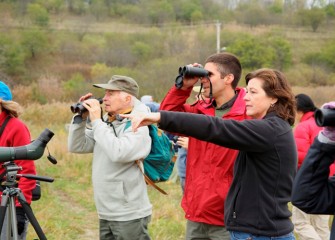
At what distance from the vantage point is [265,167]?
106 inches

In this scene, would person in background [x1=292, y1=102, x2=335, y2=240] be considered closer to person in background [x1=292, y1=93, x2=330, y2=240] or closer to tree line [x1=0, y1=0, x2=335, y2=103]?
person in background [x1=292, y1=93, x2=330, y2=240]

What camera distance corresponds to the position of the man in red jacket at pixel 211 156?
3.13 metres

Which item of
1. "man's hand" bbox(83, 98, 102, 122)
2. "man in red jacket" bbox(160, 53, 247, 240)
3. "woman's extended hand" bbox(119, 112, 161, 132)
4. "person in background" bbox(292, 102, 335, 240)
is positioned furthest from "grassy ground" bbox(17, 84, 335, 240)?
"person in background" bbox(292, 102, 335, 240)

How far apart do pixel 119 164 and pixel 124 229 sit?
41 cm

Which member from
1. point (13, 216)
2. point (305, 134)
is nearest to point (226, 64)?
point (13, 216)

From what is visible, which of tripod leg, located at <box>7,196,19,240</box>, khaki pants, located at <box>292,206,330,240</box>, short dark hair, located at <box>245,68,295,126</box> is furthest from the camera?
khaki pants, located at <box>292,206,330,240</box>

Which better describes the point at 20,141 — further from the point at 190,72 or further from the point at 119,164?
the point at 190,72

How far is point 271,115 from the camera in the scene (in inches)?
108

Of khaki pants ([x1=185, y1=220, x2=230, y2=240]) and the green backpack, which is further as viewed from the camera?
the green backpack

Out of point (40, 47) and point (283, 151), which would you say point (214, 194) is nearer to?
point (283, 151)

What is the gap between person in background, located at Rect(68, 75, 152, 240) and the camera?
11.2 ft

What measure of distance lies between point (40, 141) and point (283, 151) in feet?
4.64

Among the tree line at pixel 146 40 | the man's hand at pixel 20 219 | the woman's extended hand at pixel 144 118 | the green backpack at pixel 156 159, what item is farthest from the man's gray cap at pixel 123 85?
the tree line at pixel 146 40

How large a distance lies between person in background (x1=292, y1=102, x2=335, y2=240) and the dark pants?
147cm
